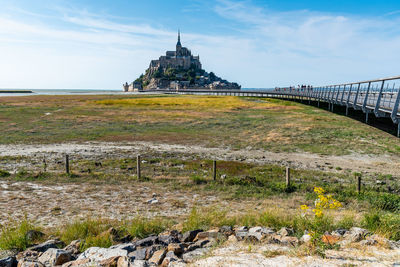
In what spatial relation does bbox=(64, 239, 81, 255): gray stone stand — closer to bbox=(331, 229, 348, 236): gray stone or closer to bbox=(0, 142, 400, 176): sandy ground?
bbox=(331, 229, 348, 236): gray stone

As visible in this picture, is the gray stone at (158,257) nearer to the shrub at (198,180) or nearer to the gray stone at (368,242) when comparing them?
the gray stone at (368,242)

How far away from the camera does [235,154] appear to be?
24.2 metres

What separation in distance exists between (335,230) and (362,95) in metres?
28.6

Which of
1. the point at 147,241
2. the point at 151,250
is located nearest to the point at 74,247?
the point at 147,241

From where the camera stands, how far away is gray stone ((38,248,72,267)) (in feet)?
25.8

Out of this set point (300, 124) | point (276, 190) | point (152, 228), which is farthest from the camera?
point (300, 124)

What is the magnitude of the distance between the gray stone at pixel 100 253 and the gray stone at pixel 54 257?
35 cm

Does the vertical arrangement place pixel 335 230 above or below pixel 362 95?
below

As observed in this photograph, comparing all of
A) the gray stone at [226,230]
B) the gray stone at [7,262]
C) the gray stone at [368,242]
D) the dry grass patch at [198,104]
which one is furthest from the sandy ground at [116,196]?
the dry grass patch at [198,104]

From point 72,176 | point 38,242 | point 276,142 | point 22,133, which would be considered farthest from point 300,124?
point 38,242

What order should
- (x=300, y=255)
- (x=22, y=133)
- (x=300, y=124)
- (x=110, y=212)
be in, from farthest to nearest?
(x=300, y=124)
(x=22, y=133)
(x=110, y=212)
(x=300, y=255)

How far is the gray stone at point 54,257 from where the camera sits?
25.8 ft

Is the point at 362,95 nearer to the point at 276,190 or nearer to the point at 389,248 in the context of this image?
the point at 276,190

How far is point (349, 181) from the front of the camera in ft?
55.6
